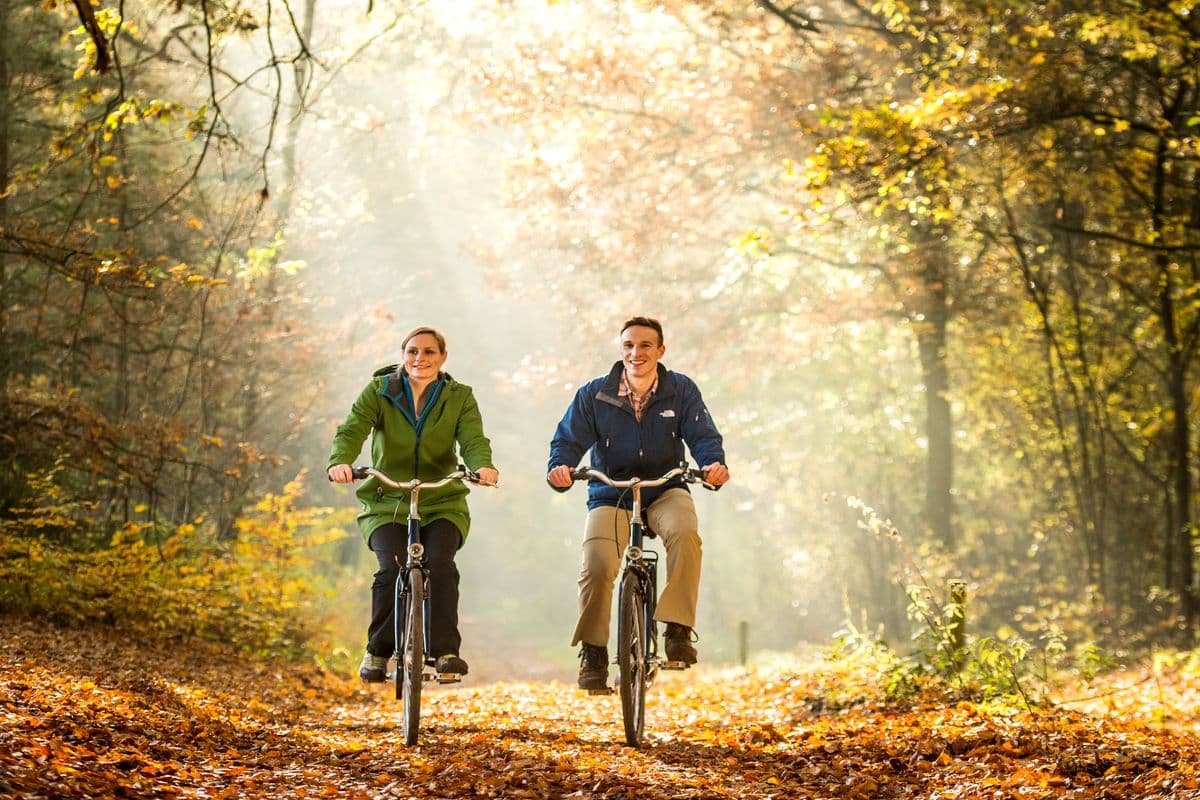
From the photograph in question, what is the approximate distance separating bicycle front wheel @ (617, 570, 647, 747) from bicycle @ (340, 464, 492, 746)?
2.96ft

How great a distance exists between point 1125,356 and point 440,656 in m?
13.0

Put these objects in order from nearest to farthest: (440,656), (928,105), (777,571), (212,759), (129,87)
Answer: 1. (212,759)
2. (440,656)
3. (928,105)
4. (129,87)
5. (777,571)

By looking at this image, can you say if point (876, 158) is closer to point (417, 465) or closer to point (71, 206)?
point (417, 465)

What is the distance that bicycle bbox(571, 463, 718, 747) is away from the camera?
22.7ft

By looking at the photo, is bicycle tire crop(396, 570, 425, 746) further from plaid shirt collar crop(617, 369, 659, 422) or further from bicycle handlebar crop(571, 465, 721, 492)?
plaid shirt collar crop(617, 369, 659, 422)

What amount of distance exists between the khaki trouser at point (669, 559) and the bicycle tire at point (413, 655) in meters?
0.86

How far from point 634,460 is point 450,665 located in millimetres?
1553

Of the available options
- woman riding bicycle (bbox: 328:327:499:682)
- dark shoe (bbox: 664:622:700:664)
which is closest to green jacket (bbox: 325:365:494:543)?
woman riding bicycle (bbox: 328:327:499:682)

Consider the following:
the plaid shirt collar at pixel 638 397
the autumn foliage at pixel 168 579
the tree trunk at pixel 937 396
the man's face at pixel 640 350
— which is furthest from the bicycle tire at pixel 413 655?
the tree trunk at pixel 937 396

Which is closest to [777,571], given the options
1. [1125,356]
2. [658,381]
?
[1125,356]

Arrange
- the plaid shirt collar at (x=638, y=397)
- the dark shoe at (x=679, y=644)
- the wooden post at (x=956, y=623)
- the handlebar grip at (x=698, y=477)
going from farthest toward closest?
the wooden post at (x=956, y=623) < the plaid shirt collar at (x=638, y=397) < the dark shoe at (x=679, y=644) < the handlebar grip at (x=698, y=477)

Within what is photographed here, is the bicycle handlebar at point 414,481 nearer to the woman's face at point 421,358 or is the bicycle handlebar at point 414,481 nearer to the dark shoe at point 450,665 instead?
the woman's face at point 421,358

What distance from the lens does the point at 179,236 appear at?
17297 mm

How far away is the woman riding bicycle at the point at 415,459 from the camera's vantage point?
7047 millimetres
